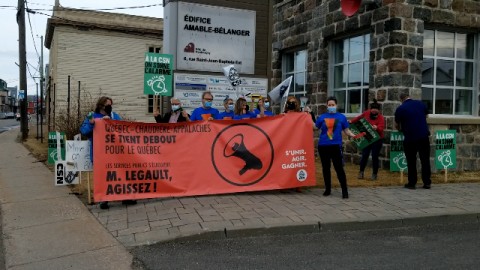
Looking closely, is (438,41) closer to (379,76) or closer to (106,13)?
(379,76)

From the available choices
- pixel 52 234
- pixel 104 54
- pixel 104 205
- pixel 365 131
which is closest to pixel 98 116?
pixel 104 205

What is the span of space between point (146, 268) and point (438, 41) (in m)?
9.54

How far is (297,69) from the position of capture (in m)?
14.9

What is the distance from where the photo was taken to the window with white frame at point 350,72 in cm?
1187

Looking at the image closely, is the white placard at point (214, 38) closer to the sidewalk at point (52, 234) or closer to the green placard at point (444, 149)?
the sidewalk at point (52, 234)

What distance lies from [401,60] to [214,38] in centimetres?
427

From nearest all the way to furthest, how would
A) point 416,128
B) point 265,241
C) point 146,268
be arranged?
point 146,268, point 265,241, point 416,128

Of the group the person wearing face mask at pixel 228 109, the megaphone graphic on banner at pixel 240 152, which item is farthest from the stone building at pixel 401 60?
the megaphone graphic on banner at pixel 240 152

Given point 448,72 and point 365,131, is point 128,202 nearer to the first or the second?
point 365,131

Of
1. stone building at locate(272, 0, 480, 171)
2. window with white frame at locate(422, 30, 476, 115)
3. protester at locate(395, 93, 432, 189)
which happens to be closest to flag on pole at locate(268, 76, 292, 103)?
protester at locate(395, 93, 432, 189)

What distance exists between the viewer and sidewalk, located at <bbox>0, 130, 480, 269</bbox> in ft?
17.1

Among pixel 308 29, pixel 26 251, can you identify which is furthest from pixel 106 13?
pixel 26 251

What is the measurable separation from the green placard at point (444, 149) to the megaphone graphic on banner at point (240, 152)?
413cm

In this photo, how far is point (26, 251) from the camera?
5223mm
